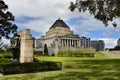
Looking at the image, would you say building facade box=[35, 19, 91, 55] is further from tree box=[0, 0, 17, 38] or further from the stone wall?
tree box=[0, 0, 17, 38]

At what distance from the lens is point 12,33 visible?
55.8m

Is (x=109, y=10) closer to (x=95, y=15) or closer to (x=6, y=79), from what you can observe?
(x=95, y=15)

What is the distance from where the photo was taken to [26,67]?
22672mm

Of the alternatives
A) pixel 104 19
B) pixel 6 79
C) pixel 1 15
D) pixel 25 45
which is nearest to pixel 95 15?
pixel 104 19

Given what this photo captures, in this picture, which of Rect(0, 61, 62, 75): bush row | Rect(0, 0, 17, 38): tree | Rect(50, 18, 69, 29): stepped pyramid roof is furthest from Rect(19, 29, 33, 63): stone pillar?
Rect(50, 18, 69, 29): stepped pyramid roof

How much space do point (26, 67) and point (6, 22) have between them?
33.5 meters

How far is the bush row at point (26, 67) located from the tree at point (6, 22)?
32767 mm

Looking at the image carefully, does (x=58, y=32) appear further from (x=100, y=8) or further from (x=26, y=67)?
(x=26, y=67)

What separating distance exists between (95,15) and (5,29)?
2950 cm

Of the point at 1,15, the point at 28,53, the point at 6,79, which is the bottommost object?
the point at 6,79

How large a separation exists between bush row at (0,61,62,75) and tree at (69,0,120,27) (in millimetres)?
8720

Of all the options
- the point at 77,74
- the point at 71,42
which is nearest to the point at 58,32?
the point at 71,42

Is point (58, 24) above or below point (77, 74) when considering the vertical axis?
above

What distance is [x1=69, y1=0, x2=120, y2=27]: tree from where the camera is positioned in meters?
27.7
